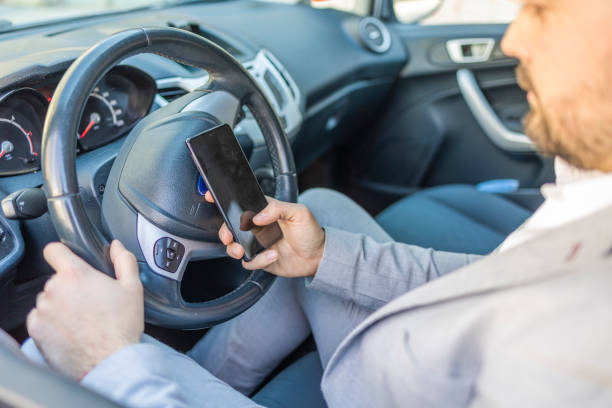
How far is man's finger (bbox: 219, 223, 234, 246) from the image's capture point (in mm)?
839

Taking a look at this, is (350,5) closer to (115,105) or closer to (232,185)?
(115,105)

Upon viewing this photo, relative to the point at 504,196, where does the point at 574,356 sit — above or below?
above

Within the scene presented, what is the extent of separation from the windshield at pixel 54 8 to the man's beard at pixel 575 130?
1089 millimetres

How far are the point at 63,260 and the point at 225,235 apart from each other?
0.27 meters

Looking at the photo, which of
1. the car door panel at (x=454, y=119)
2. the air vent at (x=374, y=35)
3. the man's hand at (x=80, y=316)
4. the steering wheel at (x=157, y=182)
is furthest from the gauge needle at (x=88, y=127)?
the car door panel at (x=454, y=119)

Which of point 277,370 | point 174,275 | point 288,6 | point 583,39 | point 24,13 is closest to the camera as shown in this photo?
point 583,39

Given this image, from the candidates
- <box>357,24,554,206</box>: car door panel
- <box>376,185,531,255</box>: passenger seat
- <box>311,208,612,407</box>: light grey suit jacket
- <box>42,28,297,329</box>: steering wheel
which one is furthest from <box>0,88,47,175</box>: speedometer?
<box>357,24,554,206</box>: car door panel

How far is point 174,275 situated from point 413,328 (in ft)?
1.18

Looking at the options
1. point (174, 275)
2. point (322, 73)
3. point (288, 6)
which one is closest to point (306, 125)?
point (322, 73)

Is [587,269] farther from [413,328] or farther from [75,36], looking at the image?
[75,36]

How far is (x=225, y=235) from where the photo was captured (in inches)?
33.1

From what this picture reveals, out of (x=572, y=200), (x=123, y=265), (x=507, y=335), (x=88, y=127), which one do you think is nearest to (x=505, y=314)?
(x=507, y=335)

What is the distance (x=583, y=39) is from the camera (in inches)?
22.3

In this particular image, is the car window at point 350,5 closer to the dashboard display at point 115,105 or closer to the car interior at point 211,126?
the car interior at point 211,126
